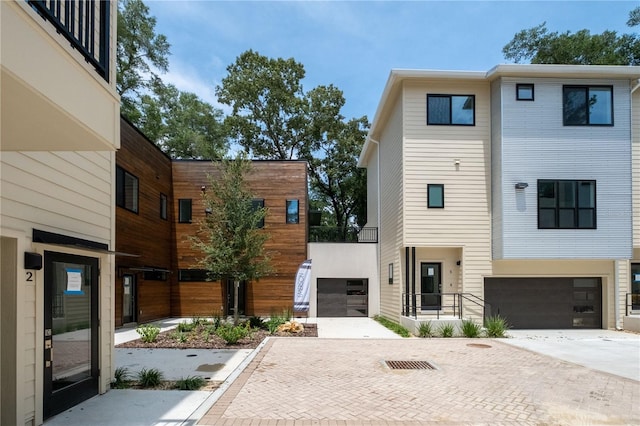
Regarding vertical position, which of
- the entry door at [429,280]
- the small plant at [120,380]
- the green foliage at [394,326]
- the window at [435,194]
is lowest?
the green foliage at [394,326]

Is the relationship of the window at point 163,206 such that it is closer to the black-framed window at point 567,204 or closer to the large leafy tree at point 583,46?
the black-framed window at point 567,204

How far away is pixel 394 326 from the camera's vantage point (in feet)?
48.3

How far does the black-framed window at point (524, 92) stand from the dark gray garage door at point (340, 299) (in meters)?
9.73

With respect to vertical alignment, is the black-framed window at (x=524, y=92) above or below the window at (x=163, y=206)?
above

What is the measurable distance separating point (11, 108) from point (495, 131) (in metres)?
14.0

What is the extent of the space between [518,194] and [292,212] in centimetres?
846

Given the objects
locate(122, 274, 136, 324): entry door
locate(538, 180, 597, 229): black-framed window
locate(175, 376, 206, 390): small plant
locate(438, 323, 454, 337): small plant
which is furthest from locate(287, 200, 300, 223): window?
locate(175, 376, 206, 390): small plant

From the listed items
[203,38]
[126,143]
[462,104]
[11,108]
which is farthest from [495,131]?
[11,108]

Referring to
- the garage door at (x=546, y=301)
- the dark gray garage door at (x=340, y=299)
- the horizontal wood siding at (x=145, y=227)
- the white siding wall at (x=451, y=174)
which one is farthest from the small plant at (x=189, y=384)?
the dark gray garage door at (x=340, y=299)

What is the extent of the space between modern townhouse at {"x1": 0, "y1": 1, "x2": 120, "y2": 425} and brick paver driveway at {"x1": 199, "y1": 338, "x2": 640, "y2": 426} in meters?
1.94

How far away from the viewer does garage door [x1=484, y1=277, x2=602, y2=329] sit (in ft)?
49.5

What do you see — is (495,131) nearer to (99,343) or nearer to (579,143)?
(579,143)

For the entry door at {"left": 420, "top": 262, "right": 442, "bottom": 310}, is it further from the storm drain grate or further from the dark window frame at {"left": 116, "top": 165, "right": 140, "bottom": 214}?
the dark window frame at {"left": 116, "top": 165, "right": 140, "bottom": 214}

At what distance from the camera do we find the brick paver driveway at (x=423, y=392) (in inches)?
217
